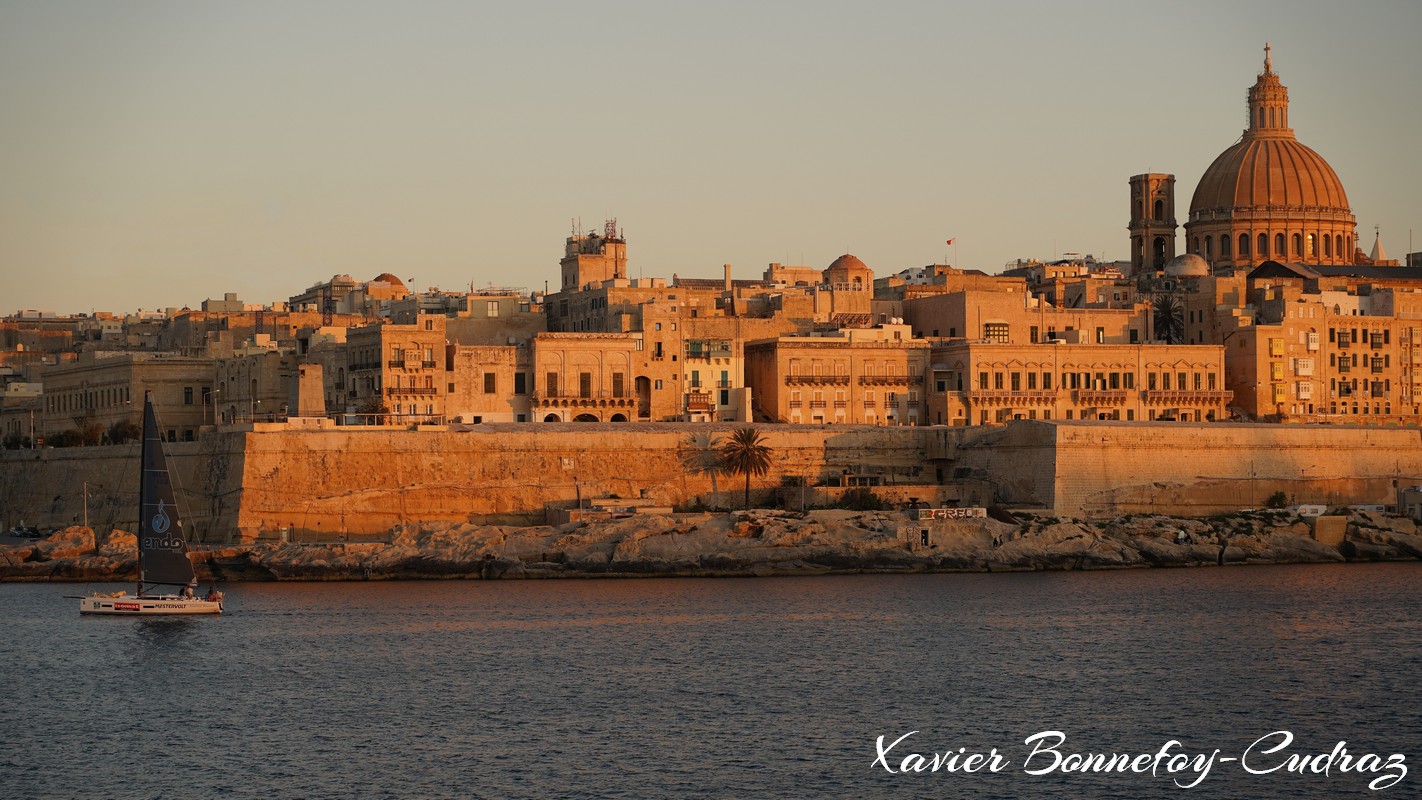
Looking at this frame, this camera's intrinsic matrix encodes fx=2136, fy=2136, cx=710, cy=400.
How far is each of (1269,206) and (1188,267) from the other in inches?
382

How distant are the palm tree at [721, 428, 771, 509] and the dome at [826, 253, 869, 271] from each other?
945 inches

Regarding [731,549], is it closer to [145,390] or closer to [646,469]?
[646,469]

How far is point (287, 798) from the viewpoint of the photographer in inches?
1183

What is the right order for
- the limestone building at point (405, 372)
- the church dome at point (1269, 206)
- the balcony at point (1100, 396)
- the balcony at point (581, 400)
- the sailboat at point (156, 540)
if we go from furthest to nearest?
1. the church dome at point (1269, 206)
2. the balcony at point (1100, 396)
3. the balcony at point (581, 400)
4. the limestone building at point (405, 372)
5. the sailboat at point (156, 540)

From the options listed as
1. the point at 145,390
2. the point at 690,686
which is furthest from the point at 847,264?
the point at 690,686

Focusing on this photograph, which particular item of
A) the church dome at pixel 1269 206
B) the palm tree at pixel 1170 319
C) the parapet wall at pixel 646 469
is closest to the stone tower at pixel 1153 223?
the church dome at pixel 1269 206

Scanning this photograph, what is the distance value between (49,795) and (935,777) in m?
12.8

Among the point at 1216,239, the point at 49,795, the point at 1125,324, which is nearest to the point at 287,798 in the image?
the point at 49,795

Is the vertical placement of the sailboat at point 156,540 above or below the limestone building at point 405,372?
below

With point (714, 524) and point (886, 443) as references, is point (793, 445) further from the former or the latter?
point (714, 524)

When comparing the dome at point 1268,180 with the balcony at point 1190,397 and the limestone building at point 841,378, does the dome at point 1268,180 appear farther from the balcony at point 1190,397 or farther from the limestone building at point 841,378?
the limestone building at point 841,378

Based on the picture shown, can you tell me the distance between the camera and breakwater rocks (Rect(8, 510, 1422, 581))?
5447 cm

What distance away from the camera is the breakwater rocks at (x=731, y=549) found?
179 feet

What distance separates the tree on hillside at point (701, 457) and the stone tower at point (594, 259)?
17.4 m
